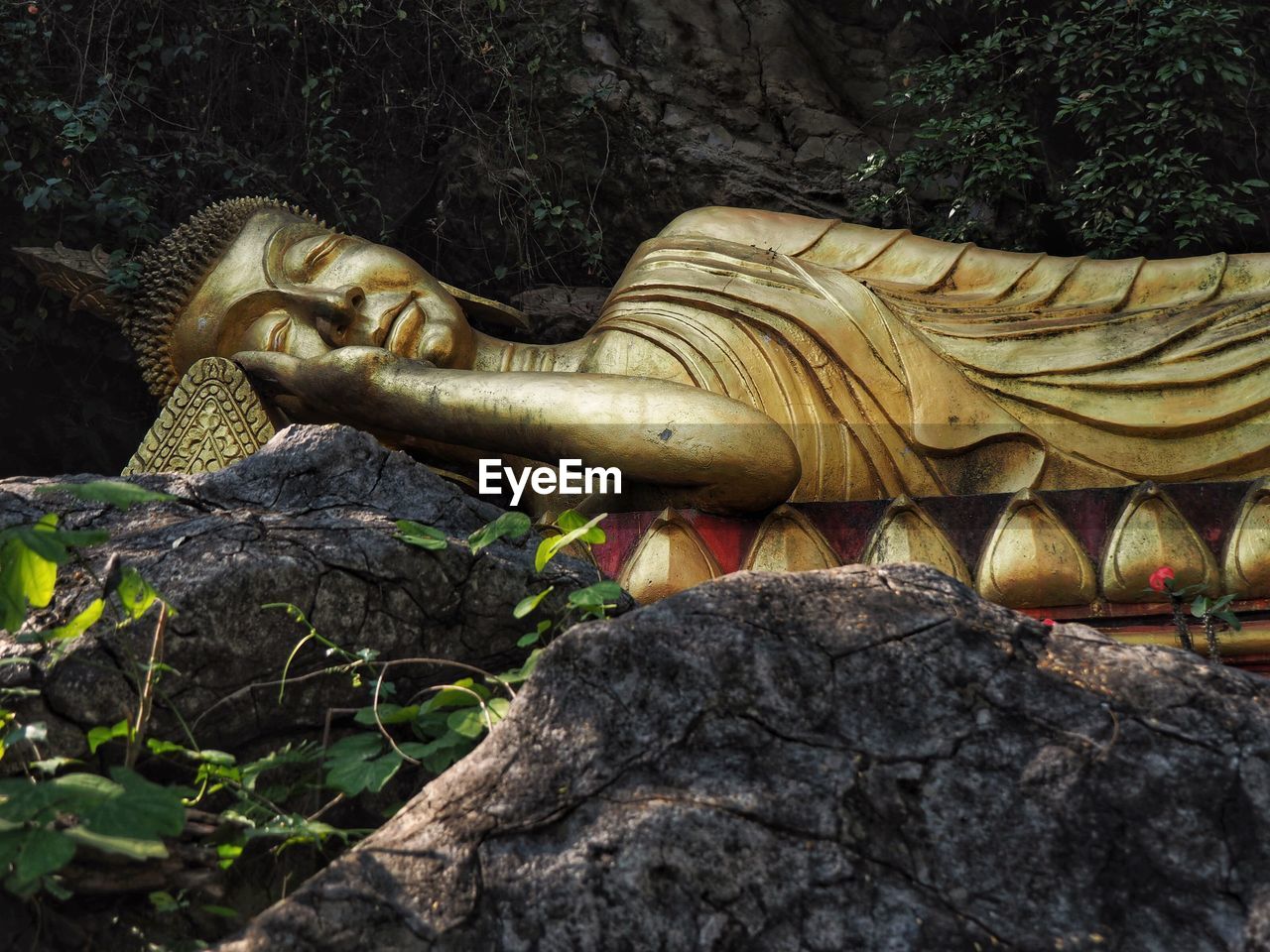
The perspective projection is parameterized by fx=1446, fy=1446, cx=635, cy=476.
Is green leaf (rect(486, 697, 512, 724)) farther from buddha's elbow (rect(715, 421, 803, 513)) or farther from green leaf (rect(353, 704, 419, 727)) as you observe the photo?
buddha's elbow (rect(715, 421, 803, 513))

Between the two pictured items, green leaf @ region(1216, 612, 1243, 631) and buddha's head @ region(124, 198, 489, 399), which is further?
buddha's head @ region(124, 198, 489, 399)

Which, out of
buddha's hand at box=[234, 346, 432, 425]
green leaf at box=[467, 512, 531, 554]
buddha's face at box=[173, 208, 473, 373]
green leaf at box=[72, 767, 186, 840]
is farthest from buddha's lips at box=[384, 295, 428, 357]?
green leaf at box=[72, 767, 186, 840]

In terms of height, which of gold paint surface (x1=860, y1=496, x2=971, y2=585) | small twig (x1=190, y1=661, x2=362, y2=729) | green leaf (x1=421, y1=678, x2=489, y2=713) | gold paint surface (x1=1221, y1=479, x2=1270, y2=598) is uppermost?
green leaf (x1=421, y1=678, x2=489, y2=713)

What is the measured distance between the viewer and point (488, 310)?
4.46 meters

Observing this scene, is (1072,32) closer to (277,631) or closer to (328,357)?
(328,357)

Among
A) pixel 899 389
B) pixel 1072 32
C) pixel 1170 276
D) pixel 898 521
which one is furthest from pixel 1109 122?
pixel 898 521

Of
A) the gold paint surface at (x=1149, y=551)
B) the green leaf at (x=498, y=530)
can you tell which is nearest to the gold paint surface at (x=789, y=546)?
the gold paint surface at (x=1149, y=551)

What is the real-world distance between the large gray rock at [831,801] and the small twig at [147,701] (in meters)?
0.33

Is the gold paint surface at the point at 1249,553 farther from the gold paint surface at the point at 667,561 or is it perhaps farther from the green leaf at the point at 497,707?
the green leaf at the point at 497,707

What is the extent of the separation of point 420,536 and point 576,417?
1.45m

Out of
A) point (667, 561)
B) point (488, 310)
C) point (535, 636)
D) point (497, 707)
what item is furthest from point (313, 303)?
point (497, 707)

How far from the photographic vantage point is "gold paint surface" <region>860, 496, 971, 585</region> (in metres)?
3.06

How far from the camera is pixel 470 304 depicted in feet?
14.5

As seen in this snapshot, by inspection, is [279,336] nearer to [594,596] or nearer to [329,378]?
[329,378]
